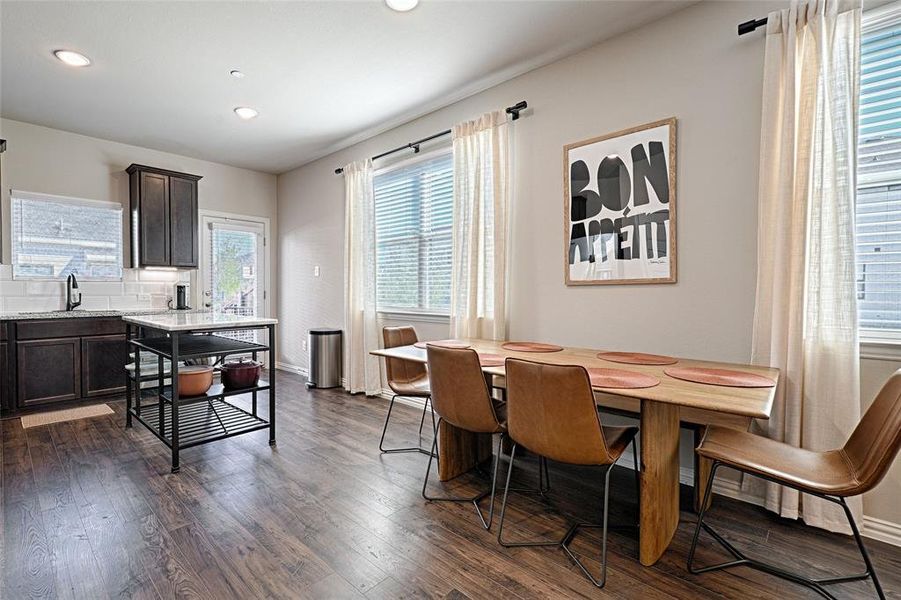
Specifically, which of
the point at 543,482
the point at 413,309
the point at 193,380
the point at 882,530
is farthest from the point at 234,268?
the point at 882,530

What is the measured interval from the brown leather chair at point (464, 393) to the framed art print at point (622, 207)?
1.30m

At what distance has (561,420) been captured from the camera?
1796mm

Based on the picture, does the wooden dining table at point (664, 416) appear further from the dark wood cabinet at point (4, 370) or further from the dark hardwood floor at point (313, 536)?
the dark wood cabinet at point (4, 370)

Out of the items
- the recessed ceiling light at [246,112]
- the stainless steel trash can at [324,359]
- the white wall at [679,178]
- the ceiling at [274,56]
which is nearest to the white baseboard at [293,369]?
the stainless steel trash can at [324,359]

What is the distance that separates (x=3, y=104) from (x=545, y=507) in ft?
18.9

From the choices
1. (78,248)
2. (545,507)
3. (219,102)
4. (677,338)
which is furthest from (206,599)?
(78,248)

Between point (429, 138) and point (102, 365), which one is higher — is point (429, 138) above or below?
above

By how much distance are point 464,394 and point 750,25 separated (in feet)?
8.12

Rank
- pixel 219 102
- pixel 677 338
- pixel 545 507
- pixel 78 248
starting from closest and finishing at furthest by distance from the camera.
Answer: pixel 545 507 → pixel 677 338 → pixel 219 102 → pixel 78 248

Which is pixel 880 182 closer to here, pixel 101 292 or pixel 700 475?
pixel 700 475

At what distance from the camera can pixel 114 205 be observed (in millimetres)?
4992

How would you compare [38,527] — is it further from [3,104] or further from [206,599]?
[3,104]

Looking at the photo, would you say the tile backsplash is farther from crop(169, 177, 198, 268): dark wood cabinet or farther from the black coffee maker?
crop(169, 177, 198, 268): dark wood cabinet

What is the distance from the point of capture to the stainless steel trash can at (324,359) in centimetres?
510
